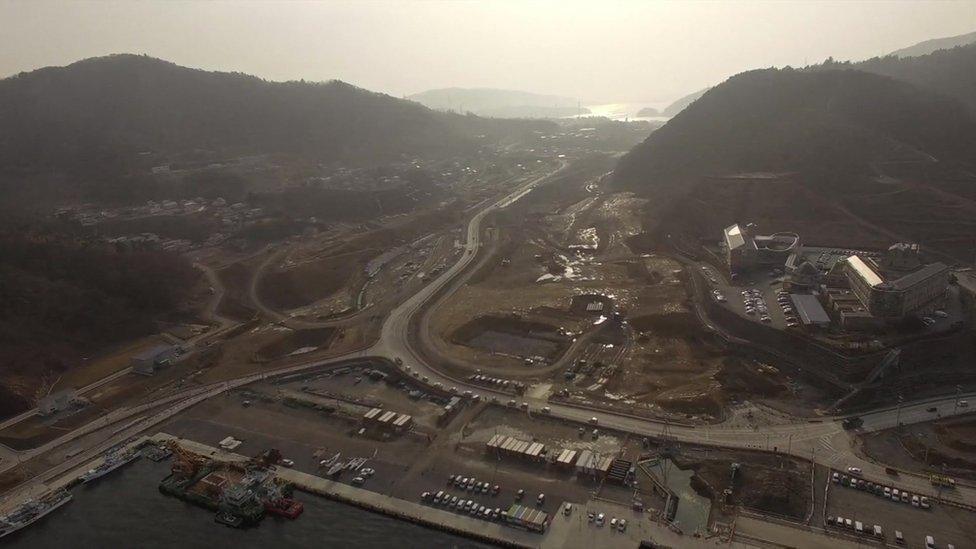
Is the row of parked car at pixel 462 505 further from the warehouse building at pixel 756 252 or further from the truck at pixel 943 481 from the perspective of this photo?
the warehouse building at pixel 756 252

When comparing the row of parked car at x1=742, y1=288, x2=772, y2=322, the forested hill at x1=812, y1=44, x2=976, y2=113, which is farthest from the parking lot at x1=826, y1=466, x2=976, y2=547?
the forested hill at x1=812, y1=44, x2=976, y2=113

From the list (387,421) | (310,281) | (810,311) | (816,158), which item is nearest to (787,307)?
(810,311)

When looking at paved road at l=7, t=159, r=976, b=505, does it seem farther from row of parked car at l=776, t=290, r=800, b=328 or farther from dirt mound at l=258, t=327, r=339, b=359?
row of parked car at l=776, t=290, r=800, b=328

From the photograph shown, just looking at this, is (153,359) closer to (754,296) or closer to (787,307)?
(754,296)

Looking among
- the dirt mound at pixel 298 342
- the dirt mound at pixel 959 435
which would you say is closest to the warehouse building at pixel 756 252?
the dirt mound at pixel 959 435

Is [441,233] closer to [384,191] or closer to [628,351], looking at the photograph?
[384,191]

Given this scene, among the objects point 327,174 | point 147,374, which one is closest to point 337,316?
point 147,374
